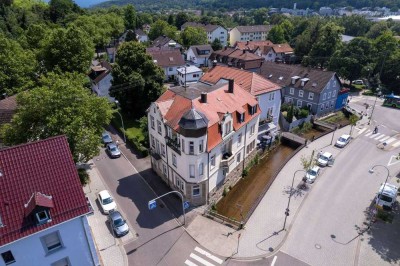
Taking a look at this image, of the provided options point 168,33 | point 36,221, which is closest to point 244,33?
point 168,33

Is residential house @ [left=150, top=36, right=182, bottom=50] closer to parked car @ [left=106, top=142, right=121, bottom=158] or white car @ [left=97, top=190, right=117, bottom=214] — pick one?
parked car @ [left=106, top=142, right=121, bottom=158]

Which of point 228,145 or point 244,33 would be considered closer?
point 228,145

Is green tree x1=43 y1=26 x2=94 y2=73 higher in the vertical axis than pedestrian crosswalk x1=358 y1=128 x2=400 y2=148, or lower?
higher

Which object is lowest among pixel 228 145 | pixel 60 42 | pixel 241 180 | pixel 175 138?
pixel 241 180

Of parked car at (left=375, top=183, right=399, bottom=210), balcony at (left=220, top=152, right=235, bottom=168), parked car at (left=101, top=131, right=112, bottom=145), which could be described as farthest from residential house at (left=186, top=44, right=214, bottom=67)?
parked car at (left=375, top=183, right=399, bottom=210)

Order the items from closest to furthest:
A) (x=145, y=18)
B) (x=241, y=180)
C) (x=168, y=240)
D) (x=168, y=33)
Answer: (x=168, y=240), (x=241, y=180), (x=168, y=33), (x=145, y=18)

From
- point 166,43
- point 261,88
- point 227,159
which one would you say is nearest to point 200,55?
point 166,43

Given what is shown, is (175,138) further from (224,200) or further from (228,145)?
(224,200)
